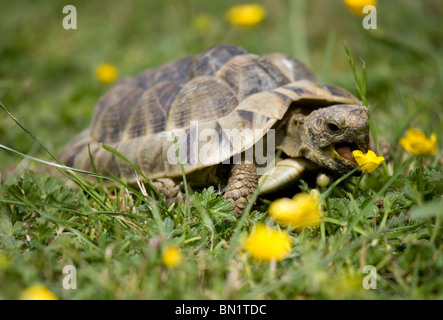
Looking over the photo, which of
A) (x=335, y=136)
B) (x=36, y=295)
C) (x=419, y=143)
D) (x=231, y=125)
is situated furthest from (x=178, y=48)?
(x=36, y=295)

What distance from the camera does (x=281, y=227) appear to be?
98.0 inches

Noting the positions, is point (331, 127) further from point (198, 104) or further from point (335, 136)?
point (198, 104)

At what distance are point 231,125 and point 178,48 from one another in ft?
12.8

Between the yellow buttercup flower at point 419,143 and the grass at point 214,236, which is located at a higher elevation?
the yellow buttercup flower at point 419,143

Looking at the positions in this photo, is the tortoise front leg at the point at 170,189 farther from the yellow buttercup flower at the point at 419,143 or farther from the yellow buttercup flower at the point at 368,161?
the yellow buttercup flower at the point at 419,143

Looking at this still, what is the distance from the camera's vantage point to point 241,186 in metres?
2.69

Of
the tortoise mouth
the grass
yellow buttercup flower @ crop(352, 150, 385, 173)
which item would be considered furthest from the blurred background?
yellow buttercup flower @ crop(352, 150, 385, 173)

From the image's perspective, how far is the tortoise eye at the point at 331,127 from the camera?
2570mm

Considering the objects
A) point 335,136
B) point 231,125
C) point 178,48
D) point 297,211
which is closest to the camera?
point 297,211

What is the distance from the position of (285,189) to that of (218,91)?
→ 2.95 feet

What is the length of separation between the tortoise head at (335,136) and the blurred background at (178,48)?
99 centimetres

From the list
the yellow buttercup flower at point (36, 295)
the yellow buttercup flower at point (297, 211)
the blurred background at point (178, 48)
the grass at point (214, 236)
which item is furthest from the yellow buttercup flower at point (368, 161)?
the yellow buttercup flower at point (36, 295)

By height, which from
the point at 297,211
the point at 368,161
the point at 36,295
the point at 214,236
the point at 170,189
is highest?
the point at 368,161

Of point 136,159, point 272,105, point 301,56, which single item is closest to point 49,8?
point 301,56
